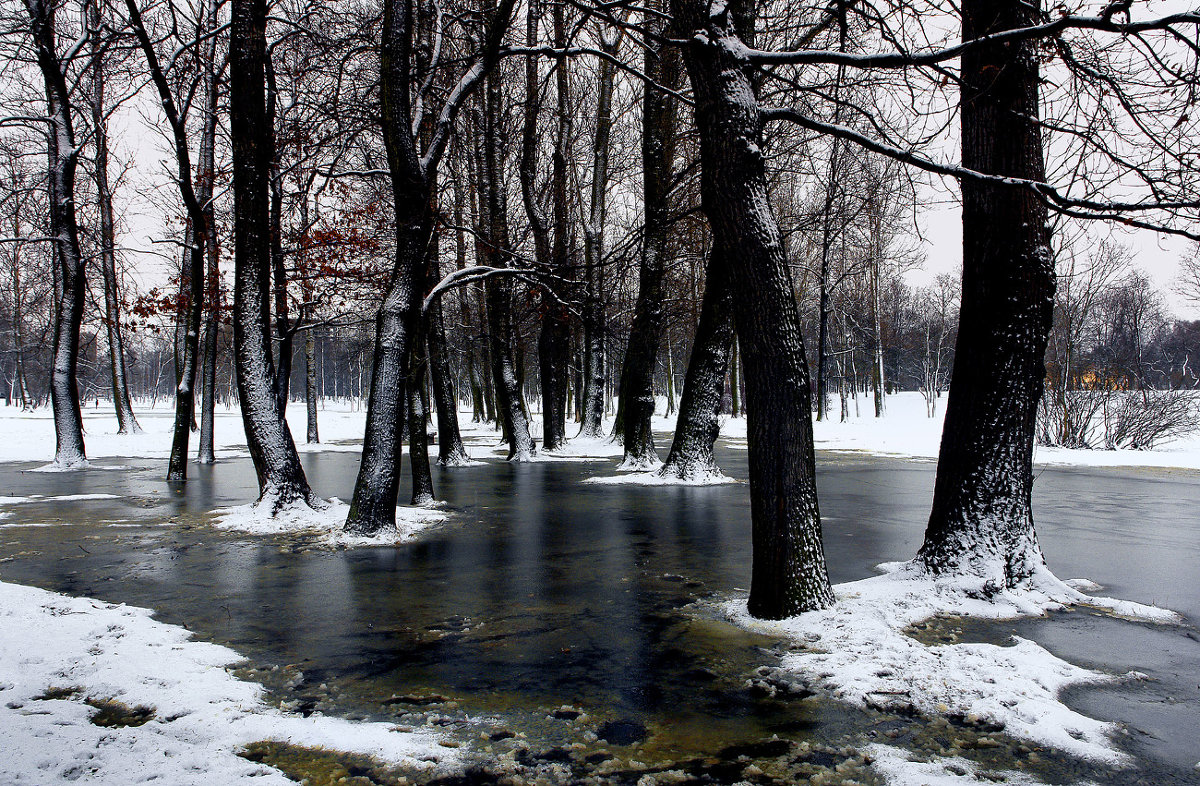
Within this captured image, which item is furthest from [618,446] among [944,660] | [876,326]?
[944,660]

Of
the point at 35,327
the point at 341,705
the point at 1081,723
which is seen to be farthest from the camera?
the point at 35,327

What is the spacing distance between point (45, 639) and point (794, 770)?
491cm

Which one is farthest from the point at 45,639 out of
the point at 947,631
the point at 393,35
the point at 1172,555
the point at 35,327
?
the point at 35,327

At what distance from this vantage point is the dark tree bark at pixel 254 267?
35.8 ft

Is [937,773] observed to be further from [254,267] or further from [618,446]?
[618,446]

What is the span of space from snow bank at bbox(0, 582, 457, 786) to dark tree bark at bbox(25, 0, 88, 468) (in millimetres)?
14912

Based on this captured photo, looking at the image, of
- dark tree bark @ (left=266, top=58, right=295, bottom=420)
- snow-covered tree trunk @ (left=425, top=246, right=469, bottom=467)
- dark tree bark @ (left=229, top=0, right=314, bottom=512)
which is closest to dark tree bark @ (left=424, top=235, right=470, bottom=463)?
snow-covered tree trunk @ (left=425, top=246, right=469, bottom=467)

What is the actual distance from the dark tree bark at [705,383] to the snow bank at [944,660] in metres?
8.15

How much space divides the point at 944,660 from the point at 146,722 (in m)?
4.58

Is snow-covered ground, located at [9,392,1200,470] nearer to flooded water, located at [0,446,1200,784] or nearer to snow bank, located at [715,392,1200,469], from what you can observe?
snow bank, located at [715,392,1200,469]

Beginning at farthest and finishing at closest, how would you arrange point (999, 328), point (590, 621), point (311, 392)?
1. point (311, 392)
2. point (999, 328)
3. point (590, 621)

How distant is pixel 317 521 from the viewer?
10.6m

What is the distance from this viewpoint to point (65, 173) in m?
17.8

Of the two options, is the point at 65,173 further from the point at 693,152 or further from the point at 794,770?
the point at 794,770
